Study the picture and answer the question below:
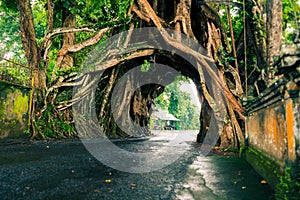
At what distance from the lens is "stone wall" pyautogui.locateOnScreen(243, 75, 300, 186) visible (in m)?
2.17

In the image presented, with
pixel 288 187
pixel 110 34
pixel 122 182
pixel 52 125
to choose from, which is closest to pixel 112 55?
pixel 110 34

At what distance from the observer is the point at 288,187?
218 cm

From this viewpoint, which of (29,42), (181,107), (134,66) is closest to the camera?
(29,42)

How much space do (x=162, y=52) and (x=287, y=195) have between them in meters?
7.66

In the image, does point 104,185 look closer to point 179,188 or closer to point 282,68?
point 179,188

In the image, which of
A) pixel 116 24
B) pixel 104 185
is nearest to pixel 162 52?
pixel 116 24

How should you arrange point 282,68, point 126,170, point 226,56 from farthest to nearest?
point 226,56 < point 126,170 < point 282,68

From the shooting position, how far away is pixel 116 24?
955cm

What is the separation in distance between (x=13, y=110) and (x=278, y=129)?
7.75m

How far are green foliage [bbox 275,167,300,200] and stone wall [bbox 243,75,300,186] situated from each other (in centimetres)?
9

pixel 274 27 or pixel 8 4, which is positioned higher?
pixel 8 4

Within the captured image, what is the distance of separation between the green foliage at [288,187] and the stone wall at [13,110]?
7664 millimetres

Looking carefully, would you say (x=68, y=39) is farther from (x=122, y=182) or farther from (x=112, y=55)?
(x=122, y=182)

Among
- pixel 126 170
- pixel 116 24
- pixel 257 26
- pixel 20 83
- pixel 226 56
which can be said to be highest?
pixel 116 24
